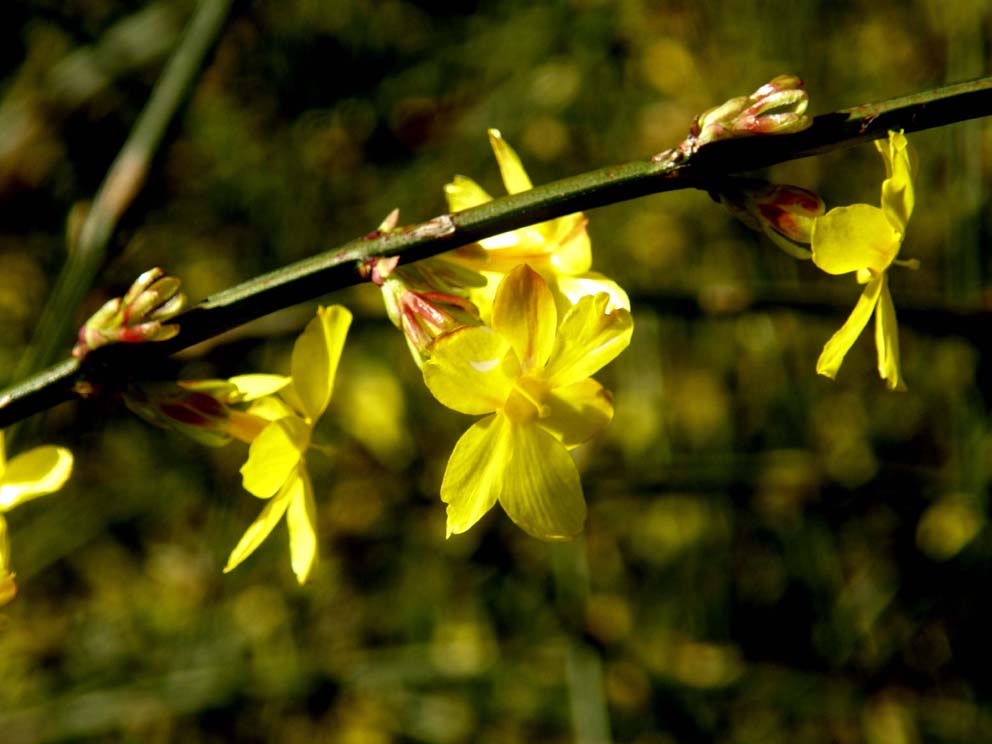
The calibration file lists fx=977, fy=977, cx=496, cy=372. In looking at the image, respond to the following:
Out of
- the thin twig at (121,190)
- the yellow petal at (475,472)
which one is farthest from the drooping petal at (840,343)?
the thin twig at (121,190)

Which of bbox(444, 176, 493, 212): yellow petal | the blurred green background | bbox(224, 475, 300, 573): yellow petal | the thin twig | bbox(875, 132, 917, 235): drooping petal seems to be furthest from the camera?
the blurred green background

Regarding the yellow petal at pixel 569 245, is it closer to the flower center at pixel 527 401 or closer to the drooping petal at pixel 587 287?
the drooping petal at pixel 587 287

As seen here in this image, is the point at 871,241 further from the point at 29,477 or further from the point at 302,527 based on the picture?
the point at 29,477

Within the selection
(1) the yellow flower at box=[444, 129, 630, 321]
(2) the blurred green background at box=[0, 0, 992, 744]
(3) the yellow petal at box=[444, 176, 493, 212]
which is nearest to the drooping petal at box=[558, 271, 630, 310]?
(1) the yellow flower at box=[444, 129, 630, 321]

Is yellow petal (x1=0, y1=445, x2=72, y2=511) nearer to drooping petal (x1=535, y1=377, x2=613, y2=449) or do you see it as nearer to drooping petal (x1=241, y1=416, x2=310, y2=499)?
drooping petal (x1=241, y1=416, x2=310, y2=499)

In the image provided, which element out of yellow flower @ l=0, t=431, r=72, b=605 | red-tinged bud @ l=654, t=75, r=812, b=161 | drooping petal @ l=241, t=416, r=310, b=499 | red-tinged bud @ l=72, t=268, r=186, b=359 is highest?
red-tinged bud @ l=72, t=268, r=186, b=359

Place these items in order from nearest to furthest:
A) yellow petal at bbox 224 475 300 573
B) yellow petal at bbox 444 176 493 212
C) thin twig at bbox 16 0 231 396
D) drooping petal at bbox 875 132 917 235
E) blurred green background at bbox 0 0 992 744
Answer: drooping petal at bbox 875 132 917 235, yellow petal at bbox 224 475 300 573, yellow petal at bbox 444 176 493 212, thin twig at bbox 16 0 231 396, blurred green background at bbox 0 0 992 744

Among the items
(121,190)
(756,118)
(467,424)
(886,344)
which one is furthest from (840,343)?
(467,424)
